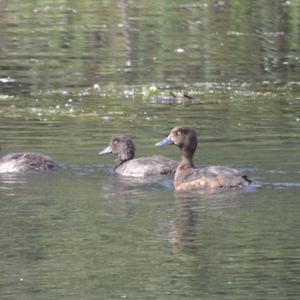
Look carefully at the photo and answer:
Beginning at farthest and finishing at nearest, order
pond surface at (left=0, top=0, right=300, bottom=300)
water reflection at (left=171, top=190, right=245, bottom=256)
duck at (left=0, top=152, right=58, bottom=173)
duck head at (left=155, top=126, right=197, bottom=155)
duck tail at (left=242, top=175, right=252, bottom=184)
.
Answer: duck at (left=0, top=152, right=58, bottom=173) → duck head at (left=155, top=126, right=197, bottom=155) → duck tail at (left=242, top=175, right=252, bottom=184) → water reflection at (left=171, top=190, right=245, bottom=256) → pond surface at (left=0, top=0, right=300, bottom=300)

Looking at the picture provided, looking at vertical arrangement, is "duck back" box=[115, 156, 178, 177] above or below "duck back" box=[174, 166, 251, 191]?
below

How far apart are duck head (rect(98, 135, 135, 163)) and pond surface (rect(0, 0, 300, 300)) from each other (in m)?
0.29

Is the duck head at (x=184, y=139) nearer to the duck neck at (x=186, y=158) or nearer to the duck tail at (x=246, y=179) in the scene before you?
the duck neck at (x=186, y=158)

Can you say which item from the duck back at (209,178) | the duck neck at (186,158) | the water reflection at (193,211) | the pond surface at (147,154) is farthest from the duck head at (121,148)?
the water reflection at (193,211)

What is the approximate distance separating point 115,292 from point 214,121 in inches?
368

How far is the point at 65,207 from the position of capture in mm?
13734

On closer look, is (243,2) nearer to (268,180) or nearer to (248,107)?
(248,107)

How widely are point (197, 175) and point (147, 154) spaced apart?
239 cm

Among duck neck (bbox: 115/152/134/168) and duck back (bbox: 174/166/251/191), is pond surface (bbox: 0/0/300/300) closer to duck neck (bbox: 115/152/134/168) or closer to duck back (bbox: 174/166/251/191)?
duck back (bbox: 174/166/251/191)

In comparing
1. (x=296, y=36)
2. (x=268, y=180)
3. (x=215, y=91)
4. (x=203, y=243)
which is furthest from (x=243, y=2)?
(x=203, y=243)

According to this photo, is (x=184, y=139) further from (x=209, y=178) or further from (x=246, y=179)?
(x=246, y=179)

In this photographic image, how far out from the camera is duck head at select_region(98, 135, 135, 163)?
54.6ft

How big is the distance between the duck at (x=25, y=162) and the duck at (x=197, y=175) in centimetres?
155

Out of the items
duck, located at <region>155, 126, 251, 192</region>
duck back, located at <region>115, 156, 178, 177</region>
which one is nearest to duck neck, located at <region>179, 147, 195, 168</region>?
duck, located at <region>155, 126, 251, 192</region>
